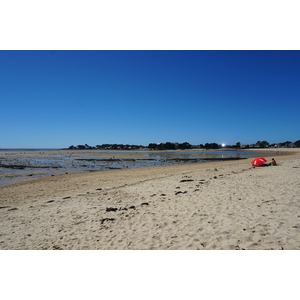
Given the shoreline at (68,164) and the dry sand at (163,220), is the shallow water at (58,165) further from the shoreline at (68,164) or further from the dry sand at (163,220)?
the dry sand at (163,220)

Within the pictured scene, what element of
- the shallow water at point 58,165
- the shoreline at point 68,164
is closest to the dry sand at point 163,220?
the shoreline at point 68,164

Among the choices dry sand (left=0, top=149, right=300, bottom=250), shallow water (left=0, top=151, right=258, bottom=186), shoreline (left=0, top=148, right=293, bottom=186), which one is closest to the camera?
dry sand (left=0, top=149, right=300, bottom=250)

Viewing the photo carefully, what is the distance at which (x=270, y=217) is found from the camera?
5.54 metres

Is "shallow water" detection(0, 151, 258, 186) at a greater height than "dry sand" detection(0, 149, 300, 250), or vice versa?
"shallow water" detection(0, 151, 258, 186)

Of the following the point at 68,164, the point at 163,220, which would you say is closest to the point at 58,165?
the point at 68,164

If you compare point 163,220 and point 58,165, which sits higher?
point 58,165

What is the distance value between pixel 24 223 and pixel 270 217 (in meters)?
8.57

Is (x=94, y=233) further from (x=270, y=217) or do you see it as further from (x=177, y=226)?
(x=270, y=217)

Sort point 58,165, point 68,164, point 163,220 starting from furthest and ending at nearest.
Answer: point 68,164 → point 58,165 → point 163,220

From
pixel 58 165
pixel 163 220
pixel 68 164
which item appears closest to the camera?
pixel 163 220

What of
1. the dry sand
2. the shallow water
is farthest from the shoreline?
the dry sand

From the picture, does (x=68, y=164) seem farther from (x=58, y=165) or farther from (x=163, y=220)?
(x=163, y=220)

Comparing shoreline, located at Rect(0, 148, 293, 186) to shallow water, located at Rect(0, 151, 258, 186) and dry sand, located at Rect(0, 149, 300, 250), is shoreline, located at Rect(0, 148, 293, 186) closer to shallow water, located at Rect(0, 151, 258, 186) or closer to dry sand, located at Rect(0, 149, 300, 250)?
shallow water, located at Rect(0, 151, 258, 186)
